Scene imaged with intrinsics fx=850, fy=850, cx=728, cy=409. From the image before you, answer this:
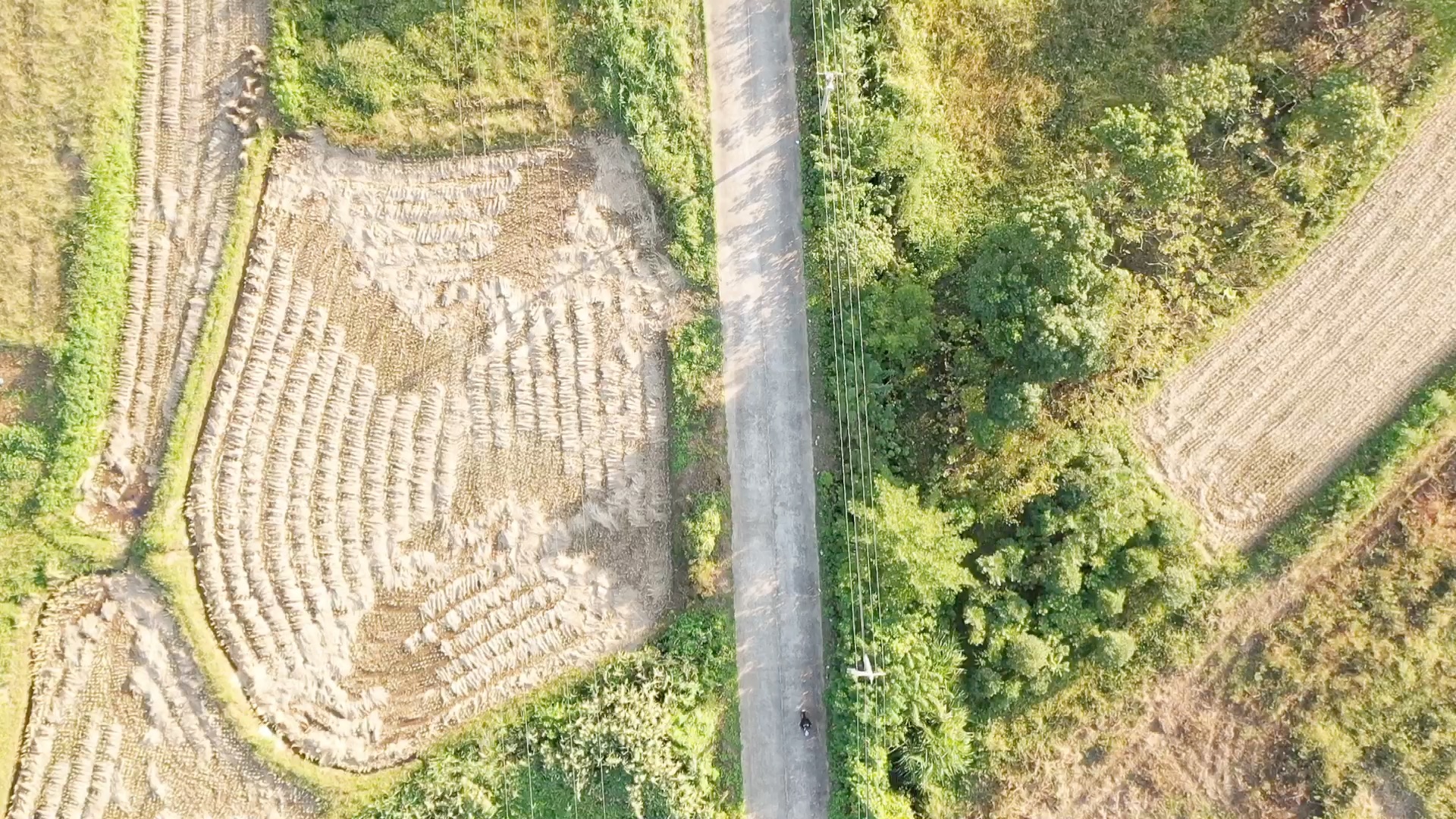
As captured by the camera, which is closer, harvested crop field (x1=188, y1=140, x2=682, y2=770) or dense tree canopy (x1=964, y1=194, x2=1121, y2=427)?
dense tree canopy (x1=964, y1=194, x2=1121, y2=427)

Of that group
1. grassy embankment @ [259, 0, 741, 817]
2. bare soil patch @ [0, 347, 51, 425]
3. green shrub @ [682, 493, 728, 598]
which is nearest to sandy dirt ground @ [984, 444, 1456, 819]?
grassy embankment @ [259, 0, 741, 817]

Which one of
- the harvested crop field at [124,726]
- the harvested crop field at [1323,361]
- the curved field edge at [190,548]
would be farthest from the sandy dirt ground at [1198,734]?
the harvested crop field at [124,726]

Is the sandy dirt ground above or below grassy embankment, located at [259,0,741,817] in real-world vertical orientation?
below

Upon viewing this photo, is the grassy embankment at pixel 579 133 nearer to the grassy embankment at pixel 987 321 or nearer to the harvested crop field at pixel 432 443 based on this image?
the harvested crop field at pixel 432 443

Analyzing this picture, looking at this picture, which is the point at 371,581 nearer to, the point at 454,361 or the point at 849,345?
the point at 454,361

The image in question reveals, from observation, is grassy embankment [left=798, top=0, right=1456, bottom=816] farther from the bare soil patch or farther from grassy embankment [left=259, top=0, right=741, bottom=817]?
the bare soil patch

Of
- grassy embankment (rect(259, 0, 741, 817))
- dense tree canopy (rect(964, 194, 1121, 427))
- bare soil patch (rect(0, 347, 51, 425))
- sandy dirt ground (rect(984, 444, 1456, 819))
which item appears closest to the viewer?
dense tree canopy (rect(964, 194, 1121, 427))

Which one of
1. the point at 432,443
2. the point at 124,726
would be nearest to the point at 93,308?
the point at 432,443

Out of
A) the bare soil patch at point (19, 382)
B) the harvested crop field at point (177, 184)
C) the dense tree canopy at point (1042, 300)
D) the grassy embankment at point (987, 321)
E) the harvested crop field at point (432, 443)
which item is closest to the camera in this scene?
the dense tree canopy at point (1042, 300)
